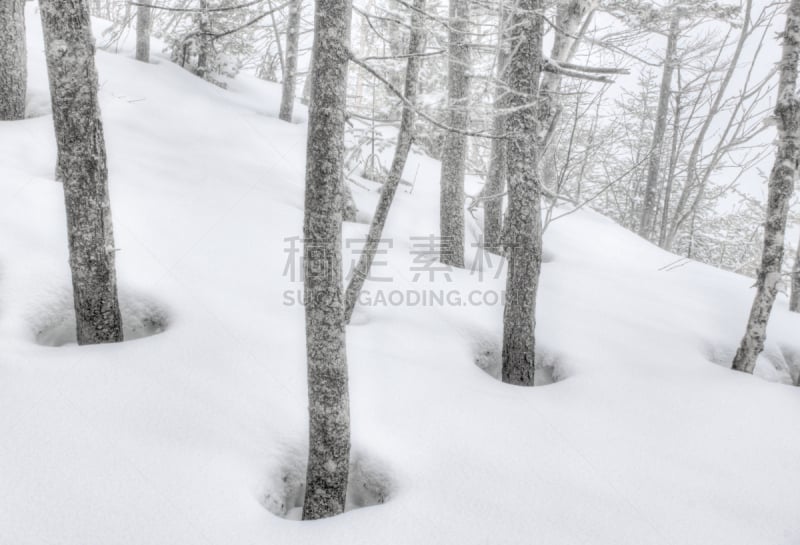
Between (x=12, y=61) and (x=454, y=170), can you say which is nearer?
(x=12, y=61)

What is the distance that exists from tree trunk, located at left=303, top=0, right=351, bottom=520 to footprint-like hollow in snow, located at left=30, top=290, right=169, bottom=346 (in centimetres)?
234

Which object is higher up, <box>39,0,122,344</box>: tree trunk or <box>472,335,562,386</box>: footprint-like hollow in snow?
<box>39,0,122,344</box>: tree trunk

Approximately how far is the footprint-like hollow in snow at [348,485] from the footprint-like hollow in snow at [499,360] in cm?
227

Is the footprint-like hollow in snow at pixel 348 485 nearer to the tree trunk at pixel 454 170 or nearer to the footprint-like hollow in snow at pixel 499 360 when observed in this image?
the footprint-like hollow in snow at pixel 499 360

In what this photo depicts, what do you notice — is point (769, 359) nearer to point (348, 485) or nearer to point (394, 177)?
point (394, 177)

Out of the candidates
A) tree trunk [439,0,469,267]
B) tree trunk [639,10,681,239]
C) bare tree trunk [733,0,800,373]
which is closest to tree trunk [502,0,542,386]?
bare tree trunk [733,0,800,373]

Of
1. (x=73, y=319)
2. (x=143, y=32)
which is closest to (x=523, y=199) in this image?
(x=73, y=319)

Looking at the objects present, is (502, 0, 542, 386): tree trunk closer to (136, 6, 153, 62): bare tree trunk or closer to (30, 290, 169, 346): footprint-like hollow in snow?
(30, 290, 169, 346): footprint-like hollow in snow

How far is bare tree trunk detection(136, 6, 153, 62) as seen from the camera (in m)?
11.9

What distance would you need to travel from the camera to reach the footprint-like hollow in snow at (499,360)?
5578 millimetres

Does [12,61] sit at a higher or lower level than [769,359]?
higher

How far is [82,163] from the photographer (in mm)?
3826

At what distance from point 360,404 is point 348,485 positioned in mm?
729

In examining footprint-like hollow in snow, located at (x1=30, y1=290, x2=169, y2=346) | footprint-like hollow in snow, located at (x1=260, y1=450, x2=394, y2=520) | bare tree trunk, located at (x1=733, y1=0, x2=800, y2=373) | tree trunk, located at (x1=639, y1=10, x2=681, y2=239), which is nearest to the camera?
footprint-like hollow in snow, located at (x1=260, y1=450, x2=394, y2=520)
